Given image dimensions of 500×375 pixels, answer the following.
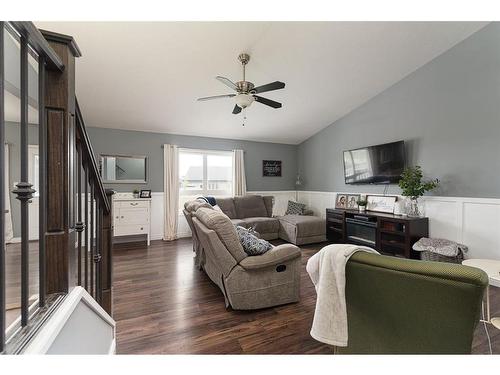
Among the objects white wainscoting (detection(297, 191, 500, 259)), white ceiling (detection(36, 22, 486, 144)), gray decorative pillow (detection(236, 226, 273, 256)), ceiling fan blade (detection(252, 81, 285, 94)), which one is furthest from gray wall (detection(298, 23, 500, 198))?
gray decorative pillow (detection(236, 226, 273, 256))

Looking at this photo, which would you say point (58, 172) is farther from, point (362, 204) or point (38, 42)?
point (362, 204)

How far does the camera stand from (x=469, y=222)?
3070 millimetres

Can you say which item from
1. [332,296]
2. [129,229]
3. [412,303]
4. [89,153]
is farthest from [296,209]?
[89,153]

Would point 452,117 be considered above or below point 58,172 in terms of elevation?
above

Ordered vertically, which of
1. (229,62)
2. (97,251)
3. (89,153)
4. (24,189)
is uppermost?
(229,62)

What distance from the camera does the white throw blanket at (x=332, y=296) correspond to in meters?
1.08

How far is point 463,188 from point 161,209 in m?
5.35

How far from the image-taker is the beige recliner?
2086 millimetres

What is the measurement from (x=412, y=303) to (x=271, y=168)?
17.8 ft

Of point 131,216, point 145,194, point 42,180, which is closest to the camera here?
point 42,180

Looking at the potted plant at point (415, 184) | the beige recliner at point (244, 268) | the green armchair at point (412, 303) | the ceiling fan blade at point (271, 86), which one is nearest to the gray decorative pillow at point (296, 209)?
the potted plant at point (415, 184)

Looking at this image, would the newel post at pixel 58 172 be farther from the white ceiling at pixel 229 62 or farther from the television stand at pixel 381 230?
the television stand at pixel 381 230

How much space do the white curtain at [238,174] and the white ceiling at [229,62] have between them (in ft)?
3.93
